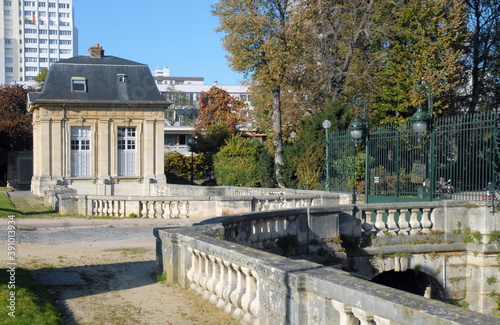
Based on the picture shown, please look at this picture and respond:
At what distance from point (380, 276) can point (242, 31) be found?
698 inches

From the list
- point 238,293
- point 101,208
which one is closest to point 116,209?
point 101,208

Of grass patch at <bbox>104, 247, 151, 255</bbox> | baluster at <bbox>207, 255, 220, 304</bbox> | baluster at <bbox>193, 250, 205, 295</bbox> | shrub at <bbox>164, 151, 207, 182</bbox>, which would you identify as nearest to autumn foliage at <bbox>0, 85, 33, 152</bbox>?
shrub at <bbox>164, 151, 207, 182</bbox>

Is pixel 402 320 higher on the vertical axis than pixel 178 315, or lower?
higher

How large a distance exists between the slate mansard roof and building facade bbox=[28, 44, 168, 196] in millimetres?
55

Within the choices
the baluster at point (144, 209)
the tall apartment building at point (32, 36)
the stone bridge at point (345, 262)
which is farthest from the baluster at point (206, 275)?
the tall apartment building at point (32, 36)

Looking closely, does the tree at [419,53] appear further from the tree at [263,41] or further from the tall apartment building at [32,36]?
the tall apartment building at [32,36]

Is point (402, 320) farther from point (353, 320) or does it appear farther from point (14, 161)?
point (14, 161)

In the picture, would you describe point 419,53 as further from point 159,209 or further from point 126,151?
point 159,209

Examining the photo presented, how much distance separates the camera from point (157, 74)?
145250 mm

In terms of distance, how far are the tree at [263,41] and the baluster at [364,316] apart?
76.1ft

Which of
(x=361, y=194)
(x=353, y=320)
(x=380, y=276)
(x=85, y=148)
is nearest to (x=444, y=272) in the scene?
(x=380, y=276)

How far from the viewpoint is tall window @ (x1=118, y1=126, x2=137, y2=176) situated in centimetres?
3394

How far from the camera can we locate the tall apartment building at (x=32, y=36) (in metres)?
137

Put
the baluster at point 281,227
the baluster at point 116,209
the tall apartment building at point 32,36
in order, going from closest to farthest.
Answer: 1. the baluster at point 281,227
2. the baluster at point 116,209
3. the tall apartment building at point 32,36
